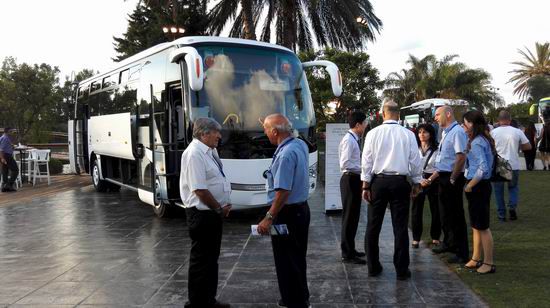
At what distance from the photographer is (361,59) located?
1248 inches

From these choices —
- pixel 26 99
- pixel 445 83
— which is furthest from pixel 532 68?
pixel 26 99

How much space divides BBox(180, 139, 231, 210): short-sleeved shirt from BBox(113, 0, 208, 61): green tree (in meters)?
22.1

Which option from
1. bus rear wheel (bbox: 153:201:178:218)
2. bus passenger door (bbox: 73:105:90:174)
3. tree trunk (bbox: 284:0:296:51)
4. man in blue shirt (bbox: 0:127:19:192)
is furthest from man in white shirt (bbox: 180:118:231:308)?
tree trunk (bbox: 284:0:296:51)

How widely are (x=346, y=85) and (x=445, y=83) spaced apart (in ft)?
42.5

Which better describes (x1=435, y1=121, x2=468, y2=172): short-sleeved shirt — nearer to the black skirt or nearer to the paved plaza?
the black skirt

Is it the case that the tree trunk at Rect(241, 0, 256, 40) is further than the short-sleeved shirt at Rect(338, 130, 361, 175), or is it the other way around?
the tree trunk at Rect(241, 0, 256, 40)

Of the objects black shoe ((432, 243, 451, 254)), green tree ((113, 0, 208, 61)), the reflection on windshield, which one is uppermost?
green tree ((113, 0, 208, 61))

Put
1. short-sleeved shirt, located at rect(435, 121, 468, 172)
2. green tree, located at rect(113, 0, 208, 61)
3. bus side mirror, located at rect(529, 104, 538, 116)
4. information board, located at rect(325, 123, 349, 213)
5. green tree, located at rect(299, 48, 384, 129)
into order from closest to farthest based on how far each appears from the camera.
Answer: short-sleeved shirt, located at rect(435, 121, 468, 172) → information board, located at rect(325, 123, 349, 213) → green tree, located at rect(299, 48, 384, 129) → green tree, located at rect(113, 0, 208, 61) → bus side mirror, located at rect(529, 104, 538, 116)

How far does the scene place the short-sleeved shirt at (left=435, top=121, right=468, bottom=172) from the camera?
5910 millimetres

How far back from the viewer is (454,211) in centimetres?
620

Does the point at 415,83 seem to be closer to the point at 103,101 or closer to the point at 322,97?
the point at 322,97

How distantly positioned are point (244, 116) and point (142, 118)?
2.62 m

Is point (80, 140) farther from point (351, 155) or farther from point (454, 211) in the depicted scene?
point (454, 211)

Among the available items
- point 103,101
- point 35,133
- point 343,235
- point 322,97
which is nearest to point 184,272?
point 343,235
